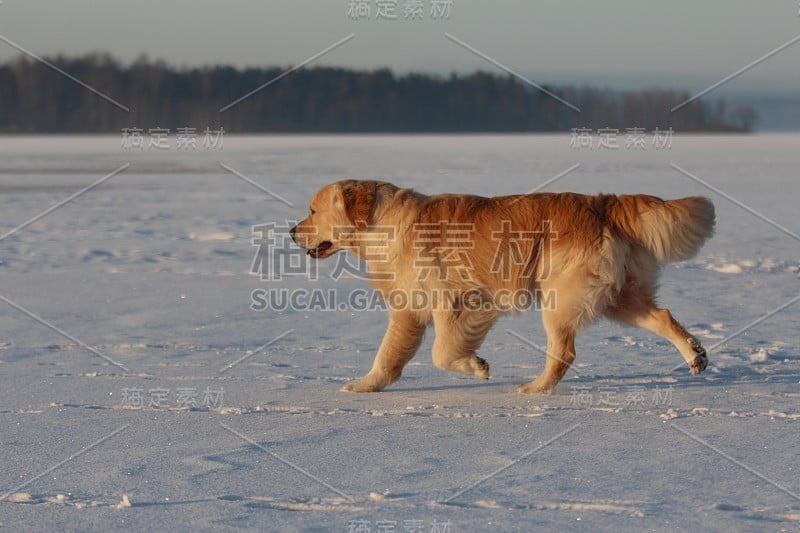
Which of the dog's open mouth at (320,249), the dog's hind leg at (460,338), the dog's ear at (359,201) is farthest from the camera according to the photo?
the dog's open mouth at (320,249)

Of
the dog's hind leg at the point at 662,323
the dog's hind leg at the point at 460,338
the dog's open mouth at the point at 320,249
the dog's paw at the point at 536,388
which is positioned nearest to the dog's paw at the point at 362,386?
the dog's hind leg at the point at 460,338

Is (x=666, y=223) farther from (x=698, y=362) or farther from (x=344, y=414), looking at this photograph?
(x=344, y=414)

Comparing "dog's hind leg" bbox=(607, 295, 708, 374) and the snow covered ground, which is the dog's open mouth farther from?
"dog's hind leg" bbox=(607, 295, 708, 374)

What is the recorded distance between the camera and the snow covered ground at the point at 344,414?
351cm

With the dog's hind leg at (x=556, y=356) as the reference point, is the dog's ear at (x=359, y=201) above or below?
above

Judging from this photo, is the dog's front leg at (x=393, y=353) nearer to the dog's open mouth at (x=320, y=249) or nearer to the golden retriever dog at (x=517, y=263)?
the golden retriever dog at (x=517, y=263)

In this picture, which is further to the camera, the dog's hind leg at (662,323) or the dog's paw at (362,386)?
the dog's paw at (362,386)

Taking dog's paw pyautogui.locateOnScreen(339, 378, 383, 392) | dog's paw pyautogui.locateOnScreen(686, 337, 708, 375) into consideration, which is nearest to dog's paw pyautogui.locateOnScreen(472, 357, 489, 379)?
dog's paw pyautogui.locateOnScreen(339, 378, 383, 392)

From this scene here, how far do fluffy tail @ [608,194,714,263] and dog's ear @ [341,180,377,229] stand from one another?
4.83 feet

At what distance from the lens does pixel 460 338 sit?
18.9 feet

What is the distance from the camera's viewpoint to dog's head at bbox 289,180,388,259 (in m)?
6.03

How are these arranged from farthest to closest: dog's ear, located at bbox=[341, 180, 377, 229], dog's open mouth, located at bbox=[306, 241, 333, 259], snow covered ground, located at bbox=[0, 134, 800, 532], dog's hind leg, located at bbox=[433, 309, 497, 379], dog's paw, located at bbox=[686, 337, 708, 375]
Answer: dog's open mouth, located at bbox=[306, 241, 333, 259]
dog's ear, located at bbox=[341, 180, 377, 229]
dog's hind leg, located at bbox=[433, 309, 497, 379]
dog's paw, located at bbox=[686, 337, 708, 375]
snow covered ground, located at bbox=[0, 134, 800, 532]

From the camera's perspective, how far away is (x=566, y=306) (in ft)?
18.1

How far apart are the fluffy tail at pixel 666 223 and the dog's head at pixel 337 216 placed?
1497 mm
